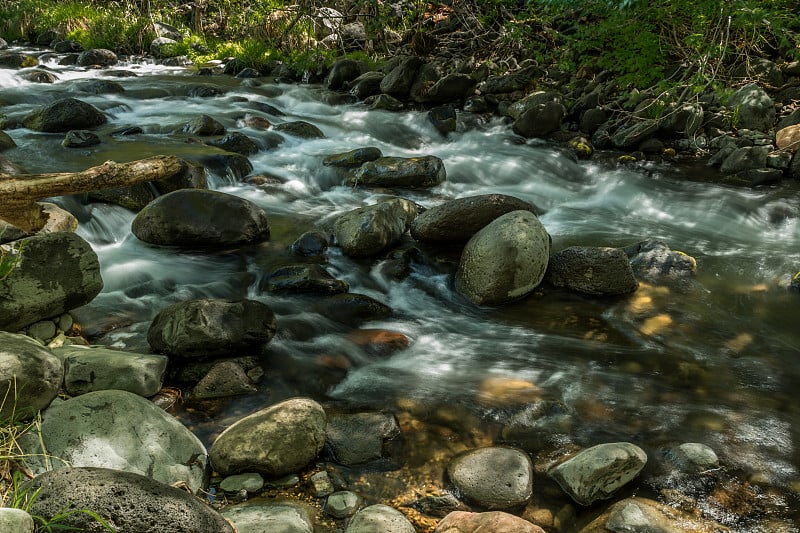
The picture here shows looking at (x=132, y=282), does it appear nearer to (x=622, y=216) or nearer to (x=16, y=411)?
(x=16, y=411)

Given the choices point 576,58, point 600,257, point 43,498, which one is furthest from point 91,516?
point 576,58

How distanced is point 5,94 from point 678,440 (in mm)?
11815

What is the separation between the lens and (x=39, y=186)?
4508 mm

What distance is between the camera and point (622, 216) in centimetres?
727

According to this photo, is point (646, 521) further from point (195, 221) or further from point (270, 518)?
point (195, 221)

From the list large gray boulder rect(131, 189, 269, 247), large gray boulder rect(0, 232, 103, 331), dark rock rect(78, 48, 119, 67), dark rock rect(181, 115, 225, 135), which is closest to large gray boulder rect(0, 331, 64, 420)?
large gray boulder rect(0, 232, 103, 331)

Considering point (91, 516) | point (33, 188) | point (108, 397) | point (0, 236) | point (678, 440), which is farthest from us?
point (33, 188)

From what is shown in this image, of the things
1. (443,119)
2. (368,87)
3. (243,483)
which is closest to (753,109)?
(443,119)

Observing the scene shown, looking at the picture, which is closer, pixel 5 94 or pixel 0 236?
pixel 0 236

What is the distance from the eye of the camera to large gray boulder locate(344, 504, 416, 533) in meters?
2.51

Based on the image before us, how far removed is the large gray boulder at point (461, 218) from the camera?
5520 millimetres

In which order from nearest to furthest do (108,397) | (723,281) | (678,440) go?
(108,397)
(678,440)
(723,281)

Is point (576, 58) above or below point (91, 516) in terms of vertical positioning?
above

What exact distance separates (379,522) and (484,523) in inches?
17.5
